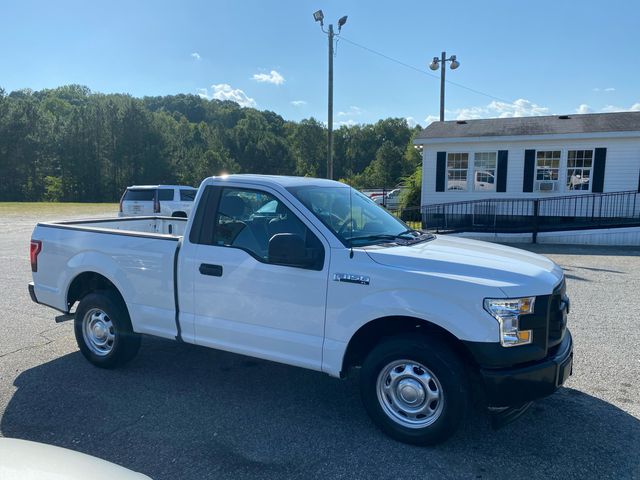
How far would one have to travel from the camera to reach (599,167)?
1708 centimetres

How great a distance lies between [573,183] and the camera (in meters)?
17.7

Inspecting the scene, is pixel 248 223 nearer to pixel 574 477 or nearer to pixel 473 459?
pixel 473 459

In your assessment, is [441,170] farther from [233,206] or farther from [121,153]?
[121,153]

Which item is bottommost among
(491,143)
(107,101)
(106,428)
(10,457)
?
(106,428)

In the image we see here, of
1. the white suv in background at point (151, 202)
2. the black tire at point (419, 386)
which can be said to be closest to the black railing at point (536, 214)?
the white suv in background at point (151, 202)

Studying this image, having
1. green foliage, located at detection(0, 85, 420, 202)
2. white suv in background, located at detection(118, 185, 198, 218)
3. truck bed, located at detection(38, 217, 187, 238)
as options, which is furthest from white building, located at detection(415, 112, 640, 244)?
green foliage, located at detection(0, 85, 420, 202)

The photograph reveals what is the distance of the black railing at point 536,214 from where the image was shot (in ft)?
53.4

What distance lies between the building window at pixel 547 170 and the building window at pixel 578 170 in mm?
394

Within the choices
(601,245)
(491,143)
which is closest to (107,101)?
(491,143)

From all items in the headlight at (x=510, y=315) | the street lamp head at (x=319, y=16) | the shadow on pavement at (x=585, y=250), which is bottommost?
the shadow on pavement at (x=585, y=250)

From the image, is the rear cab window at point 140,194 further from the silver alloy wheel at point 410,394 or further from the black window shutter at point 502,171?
the silver alloy wheel at point 410,394

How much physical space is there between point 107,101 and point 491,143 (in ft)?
191

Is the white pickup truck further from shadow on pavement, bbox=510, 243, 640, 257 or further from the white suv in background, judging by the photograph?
the white suv in background

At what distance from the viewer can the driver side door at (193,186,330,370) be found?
3.80m
